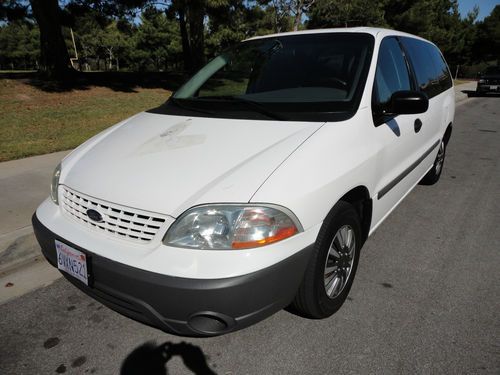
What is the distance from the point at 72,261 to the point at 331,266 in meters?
1.42

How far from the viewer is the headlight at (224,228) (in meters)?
1.75

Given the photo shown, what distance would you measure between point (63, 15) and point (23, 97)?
5.23 meters

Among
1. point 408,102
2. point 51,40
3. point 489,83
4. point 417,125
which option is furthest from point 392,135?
point 489,83

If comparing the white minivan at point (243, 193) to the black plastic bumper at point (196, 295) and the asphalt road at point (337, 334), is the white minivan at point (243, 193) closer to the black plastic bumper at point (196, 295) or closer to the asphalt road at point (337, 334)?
the black plastic bumper at point (196, 295)

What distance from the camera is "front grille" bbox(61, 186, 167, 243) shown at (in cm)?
183

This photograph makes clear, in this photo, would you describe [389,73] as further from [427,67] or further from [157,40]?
[157,40]

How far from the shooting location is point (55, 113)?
859 centimetres

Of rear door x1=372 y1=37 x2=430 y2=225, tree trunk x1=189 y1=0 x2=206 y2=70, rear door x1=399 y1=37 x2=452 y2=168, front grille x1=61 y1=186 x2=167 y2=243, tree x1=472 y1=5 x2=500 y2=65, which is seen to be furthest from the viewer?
tree x1=472 y1=5 x2=500 y2=65

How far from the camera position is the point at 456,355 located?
6.82 feet

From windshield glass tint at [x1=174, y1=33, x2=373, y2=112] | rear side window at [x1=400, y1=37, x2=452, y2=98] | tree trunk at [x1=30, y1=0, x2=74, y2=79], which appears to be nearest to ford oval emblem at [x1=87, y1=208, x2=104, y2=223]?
windshield glass tint at [x1=174, y1=33, x2=373, y2=112]

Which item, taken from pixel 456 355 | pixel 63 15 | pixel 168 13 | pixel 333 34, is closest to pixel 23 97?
pixel 63 15

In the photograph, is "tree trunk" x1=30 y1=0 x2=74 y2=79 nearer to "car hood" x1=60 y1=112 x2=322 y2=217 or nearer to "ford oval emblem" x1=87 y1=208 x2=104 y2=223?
"car hood" x1=60 y1=112 x2=322 y2=217

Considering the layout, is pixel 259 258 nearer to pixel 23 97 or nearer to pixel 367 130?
pixel 367 130

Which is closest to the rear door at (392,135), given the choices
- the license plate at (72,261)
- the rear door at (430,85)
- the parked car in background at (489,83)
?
the rear door at (430,85)
